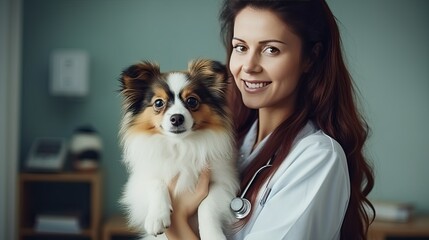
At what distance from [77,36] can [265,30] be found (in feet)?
7.91

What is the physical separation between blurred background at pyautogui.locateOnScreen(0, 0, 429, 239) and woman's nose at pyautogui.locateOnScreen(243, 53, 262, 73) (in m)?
2.12

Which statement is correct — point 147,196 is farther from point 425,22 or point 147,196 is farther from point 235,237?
point 425,22

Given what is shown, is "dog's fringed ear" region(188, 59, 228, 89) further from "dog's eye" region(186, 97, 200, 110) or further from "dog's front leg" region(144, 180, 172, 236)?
"dog's front leg" region(144, 180, 172, 236)

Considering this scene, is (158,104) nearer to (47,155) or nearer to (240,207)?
(240,207)

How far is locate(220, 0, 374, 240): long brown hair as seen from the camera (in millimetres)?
1557

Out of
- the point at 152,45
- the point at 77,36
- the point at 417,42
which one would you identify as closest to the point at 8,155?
the point at 77,36

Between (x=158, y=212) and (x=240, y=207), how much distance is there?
9.1 inches

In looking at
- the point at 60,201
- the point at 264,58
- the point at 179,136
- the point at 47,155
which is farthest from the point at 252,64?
the point at 60,201

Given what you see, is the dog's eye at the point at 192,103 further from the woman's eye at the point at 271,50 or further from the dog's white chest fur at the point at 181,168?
the woman's eye at the point at 271,50

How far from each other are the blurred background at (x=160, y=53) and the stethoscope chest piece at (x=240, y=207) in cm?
220

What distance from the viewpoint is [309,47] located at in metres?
1.63

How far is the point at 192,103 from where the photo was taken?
166 cm

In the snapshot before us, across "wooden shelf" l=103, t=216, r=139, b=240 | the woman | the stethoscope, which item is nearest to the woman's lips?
the woman

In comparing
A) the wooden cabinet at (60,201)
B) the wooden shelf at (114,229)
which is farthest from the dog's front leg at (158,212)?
the wooden cabinet at (60,201)
